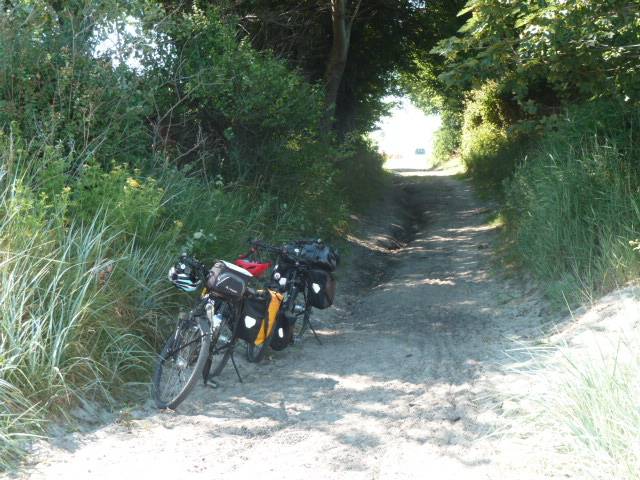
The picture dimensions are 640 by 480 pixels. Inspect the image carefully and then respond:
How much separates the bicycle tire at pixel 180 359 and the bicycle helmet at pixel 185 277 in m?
0.29

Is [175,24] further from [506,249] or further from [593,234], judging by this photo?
[506,249]

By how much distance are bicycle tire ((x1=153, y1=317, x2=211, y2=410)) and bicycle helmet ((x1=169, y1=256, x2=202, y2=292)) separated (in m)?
0.29

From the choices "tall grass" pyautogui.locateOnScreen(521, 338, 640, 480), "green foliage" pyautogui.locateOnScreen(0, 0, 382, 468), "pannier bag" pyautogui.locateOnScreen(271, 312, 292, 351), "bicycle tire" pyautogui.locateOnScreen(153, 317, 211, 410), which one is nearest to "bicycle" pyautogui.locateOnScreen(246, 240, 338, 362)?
"pannier bag" pyautogui.locateOnScreen(271, 312, 292, 351)

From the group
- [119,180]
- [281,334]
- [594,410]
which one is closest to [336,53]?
[119,180]

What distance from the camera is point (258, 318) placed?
6.85 metres

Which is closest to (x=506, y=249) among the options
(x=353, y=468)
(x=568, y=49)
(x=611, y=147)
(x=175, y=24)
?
(x=611, y=147)

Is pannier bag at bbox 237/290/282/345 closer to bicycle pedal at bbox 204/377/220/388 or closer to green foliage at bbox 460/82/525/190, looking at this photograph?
bicycle pedal at bbox 204/377/220/388

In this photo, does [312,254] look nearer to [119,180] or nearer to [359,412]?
[119,180]

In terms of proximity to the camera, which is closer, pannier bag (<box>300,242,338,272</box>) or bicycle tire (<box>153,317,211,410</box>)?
bicycle tire (<box>153,317,211,410</box>)

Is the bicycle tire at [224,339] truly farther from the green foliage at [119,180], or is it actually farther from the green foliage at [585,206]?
the green foliage at [585,206]

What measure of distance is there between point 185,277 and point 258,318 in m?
0.80

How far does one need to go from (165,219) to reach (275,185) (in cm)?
409

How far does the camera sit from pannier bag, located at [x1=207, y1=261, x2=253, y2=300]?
6.34 metres

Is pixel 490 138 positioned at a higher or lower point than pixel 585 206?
higher
